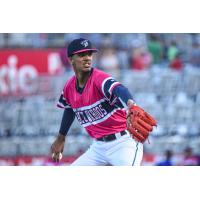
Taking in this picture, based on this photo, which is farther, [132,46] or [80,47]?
[132,46]

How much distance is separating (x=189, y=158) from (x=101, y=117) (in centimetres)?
230

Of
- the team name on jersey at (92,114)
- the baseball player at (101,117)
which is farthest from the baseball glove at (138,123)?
the team name on jersey at (92,114)

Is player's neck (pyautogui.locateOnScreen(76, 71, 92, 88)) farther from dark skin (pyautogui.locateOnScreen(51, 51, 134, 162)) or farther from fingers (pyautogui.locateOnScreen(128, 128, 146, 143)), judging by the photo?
fingers (pyautogui.locateOnScreen(128, 128, 146, 143))

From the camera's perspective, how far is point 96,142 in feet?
19.9

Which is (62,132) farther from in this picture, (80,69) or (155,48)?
(155,48)

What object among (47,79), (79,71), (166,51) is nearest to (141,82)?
(166,51)

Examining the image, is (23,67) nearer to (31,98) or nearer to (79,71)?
(31,98)

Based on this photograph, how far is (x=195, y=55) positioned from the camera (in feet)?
26.1

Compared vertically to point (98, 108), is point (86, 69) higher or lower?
higher

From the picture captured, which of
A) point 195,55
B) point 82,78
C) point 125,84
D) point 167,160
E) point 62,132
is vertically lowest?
point 167,160

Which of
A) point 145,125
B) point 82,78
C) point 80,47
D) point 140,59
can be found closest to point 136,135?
point 145,125

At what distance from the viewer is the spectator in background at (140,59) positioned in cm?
782

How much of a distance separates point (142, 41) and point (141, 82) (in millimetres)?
519
